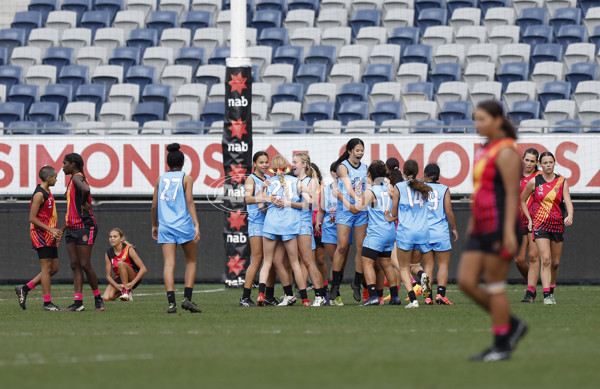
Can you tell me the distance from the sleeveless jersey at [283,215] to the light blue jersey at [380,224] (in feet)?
3.26

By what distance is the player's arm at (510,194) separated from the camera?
23.5ft

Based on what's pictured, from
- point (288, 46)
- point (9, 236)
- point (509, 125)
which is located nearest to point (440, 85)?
point (288, 46)

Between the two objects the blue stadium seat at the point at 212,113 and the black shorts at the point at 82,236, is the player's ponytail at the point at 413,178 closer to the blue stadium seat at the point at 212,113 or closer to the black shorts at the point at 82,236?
the black shorts at the point at 82,236

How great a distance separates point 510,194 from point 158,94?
18.3 m

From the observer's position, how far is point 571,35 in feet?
84.4

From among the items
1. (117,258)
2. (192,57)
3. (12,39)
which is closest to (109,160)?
(117,258)

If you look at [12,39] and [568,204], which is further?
[12,39]

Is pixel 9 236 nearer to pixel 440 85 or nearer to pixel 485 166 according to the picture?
pixel 440 85

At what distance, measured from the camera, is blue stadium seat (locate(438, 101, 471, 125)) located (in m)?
23.1

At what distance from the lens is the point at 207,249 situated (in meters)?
20.8

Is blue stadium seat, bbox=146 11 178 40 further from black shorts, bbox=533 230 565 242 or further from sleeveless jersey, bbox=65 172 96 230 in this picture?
black shorts, bbox=533 230 565 242

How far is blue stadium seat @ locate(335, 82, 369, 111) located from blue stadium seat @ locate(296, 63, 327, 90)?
1104 millimetres

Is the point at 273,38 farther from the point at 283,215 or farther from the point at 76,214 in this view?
the point at 76,214

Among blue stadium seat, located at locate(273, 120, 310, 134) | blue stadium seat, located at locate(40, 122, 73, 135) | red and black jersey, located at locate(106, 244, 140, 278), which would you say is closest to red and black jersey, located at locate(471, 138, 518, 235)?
red and black jersey, located at locate(106, 244, 140, 278)
